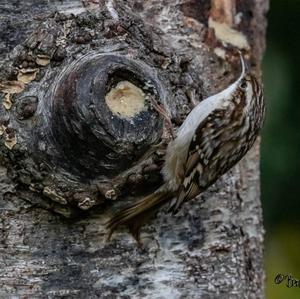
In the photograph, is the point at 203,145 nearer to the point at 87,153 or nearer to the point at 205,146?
the point at 205,146

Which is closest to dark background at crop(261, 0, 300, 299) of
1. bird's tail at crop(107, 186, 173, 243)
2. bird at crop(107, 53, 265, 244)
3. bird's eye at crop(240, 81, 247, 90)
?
bird at crop(107, 53, 265, 244)

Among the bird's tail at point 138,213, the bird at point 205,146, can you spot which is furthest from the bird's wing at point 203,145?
the bird's tail at point 138,213

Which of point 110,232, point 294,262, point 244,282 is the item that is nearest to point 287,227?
point 294,262

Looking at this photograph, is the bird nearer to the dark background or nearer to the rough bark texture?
the rough bark texture

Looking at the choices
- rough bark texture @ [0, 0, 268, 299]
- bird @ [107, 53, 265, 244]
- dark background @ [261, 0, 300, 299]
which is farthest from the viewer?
dark background @ [261, 0, 300, 299]

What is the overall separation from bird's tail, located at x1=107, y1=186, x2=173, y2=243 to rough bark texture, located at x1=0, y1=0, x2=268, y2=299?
2 centimetres

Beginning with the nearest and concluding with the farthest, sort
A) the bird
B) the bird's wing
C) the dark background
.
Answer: the bird, the bird's wing, the dark background

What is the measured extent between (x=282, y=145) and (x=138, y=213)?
1.54 meters

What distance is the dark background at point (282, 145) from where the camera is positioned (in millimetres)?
3492

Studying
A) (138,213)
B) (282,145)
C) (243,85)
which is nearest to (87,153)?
(138,213)

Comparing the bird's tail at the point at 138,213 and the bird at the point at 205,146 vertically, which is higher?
the bird at the point at 205,146

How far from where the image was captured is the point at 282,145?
3.48m

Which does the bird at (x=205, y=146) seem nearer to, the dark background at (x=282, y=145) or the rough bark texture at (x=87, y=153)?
the rough bark texture at (x=87, y=153)

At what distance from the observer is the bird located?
6.82 feet
